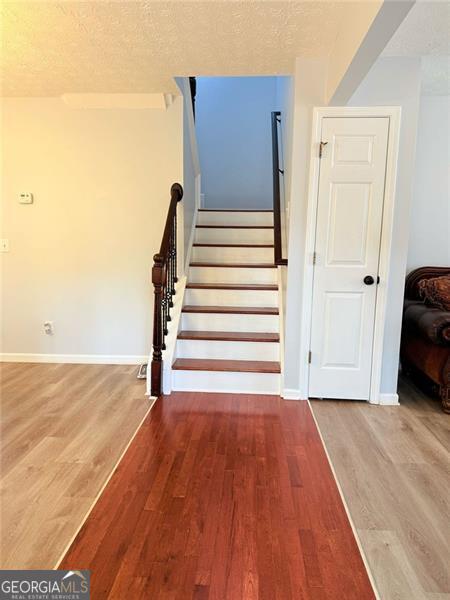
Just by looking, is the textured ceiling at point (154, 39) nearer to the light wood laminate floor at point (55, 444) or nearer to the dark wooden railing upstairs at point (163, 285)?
the dark wooden railing upstairs at point (163, 285)

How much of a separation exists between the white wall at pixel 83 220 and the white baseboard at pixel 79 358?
0.10 ft

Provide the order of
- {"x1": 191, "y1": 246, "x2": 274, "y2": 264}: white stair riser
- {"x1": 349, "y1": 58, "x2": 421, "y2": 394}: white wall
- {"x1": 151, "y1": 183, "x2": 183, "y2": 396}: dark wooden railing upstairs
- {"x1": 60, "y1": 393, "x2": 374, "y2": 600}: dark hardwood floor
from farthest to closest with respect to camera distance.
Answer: {"x1": 191, "y1": 246, "x2": 274, "y2": 264}: white stair riser
{"x1": 151, "y1": 183, "x2": 183, "y2": 396}: dark wooden railing upstairs
{"x1": 349, "y1": 58, "x2": 421, "y2": 394}: white wall
{"x1": 60, "y1": 393, "x2": 374, "y2": 600}: dark hardwood floor

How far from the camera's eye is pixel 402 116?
248cm

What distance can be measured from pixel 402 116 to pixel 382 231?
0.78m

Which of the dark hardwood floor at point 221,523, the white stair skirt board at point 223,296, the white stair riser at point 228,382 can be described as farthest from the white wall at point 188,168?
the dark hardwood floor at point 221,523

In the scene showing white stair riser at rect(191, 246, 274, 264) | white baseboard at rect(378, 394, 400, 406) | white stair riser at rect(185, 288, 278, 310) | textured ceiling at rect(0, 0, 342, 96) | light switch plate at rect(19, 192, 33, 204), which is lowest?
white baseboard at rect(378, 394, 400, 406)

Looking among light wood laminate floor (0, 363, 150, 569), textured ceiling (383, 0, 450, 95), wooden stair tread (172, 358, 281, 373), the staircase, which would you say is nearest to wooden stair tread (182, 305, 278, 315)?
the staircase

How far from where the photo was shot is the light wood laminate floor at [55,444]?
1469 mm

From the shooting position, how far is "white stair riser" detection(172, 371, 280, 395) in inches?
112

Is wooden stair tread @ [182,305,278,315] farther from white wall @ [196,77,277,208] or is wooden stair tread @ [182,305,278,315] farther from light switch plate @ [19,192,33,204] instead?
white wall @ [196,77,277,208]

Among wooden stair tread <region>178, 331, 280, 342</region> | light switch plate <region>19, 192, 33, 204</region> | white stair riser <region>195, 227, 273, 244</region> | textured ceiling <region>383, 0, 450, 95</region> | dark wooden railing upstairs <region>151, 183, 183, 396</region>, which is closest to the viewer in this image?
textured ceiling <region>383, 0, 450, 95</region>

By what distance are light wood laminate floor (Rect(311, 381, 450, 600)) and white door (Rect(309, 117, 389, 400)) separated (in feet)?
0.85

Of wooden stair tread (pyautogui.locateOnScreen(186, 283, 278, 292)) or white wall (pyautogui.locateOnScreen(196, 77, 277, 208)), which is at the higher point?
white wall (pyautogui.locateOnScreen(196, 77, 277, 208))

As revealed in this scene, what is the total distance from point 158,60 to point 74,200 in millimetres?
1510
